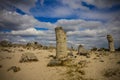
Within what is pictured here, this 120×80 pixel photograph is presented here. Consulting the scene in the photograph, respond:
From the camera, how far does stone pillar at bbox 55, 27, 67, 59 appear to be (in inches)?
701

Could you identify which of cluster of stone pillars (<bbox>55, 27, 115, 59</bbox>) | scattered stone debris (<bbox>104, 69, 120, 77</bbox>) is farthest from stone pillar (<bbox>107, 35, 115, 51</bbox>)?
scattered stone debris (<bbox>104, 69, 120, 77</bbox>)

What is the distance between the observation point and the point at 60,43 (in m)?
17.9

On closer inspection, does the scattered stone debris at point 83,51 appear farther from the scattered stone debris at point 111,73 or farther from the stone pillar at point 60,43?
the scattered stone debris at point 111,73

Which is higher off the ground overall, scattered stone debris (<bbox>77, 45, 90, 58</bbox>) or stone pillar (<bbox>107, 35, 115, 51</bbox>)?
stone pillar (<bbox>107, 35, 115, 51</bbox>)

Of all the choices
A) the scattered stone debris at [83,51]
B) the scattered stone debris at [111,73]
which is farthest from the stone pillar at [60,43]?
the scattered stone debris at [111,73]

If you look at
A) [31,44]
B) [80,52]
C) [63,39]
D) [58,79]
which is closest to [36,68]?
[58,79]

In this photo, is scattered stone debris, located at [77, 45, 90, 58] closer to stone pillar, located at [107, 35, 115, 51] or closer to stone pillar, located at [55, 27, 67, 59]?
stone pillar, located at [55, 27, 67, 59]

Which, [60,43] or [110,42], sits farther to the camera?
[110,42]

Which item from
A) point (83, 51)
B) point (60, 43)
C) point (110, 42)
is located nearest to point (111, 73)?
point (60, 43)

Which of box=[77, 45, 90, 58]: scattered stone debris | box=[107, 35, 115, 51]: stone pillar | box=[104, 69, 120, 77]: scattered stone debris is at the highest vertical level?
box=[107, 35, 115, 51]: stone pillar

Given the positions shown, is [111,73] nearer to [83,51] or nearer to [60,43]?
[60,43]

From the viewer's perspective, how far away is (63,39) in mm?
18109

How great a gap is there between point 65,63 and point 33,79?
4.31 metres

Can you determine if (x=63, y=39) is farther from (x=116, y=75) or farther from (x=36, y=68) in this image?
(x=116, y=75)
